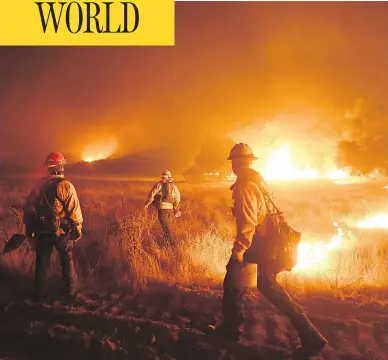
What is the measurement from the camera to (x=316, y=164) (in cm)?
2195

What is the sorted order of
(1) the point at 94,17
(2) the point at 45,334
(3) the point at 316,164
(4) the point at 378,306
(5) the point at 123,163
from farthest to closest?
(5) the point at 123,163 < (3) the point at 316,164 < (1) the point at 94,17 < (4) the point at 378,306 < (2) the point at 45,334

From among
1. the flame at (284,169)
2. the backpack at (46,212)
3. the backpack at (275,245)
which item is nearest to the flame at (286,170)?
the flame at (284,169)

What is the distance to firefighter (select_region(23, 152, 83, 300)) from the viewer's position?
492 cm

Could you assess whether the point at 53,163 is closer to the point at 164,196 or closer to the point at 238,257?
the point at 238,257

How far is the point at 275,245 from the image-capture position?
3695 mm

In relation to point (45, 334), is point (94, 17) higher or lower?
higher

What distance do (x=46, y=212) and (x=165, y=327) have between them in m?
2.06

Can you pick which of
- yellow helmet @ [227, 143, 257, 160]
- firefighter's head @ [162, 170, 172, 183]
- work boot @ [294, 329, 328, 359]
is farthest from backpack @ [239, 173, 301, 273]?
firefighter's head @ [162, 170, 172, 183]

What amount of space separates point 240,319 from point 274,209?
1137 millimetres

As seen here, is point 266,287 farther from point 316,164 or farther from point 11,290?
point 316,164

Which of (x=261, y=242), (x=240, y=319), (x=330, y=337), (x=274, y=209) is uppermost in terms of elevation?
(x=274, y=209)

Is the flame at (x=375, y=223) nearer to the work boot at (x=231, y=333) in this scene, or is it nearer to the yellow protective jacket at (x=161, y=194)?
the yellow protective jacket at (x=161, y=194)

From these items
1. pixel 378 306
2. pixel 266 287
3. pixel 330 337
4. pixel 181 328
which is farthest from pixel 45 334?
pixel 378 306

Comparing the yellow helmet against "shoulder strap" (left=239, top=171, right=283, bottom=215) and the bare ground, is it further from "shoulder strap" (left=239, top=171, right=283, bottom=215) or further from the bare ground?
the bare ground
